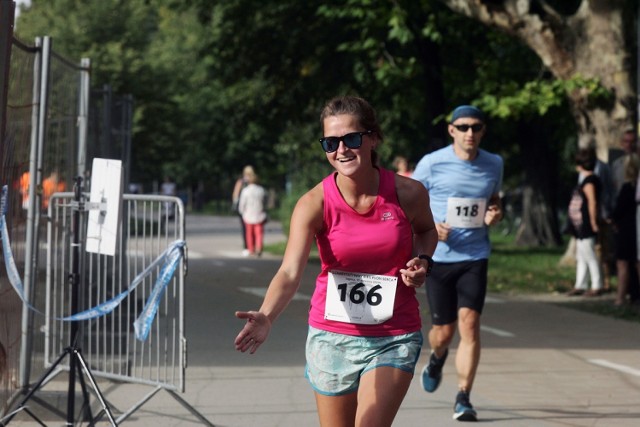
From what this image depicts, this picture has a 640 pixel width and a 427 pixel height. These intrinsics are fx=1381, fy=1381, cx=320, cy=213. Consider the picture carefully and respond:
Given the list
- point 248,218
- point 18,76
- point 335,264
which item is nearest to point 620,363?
point 18,76

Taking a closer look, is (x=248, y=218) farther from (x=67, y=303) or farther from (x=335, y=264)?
(x=335, y=264)

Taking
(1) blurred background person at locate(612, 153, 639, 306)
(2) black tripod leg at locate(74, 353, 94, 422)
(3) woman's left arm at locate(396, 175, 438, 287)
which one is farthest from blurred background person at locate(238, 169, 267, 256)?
(3) woman's left arm at locate(396, 175, 438, 287)

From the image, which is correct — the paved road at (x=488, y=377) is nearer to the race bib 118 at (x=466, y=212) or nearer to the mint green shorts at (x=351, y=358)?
the race bib 118 at (x=466, y=212)

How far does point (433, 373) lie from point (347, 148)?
385cm

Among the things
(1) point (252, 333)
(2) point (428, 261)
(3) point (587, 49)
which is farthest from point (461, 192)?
(3) point (587, 49)

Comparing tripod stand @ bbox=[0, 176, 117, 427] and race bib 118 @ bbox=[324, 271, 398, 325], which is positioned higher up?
race bib 118 @ bbox=[324, 271, 398, 325]

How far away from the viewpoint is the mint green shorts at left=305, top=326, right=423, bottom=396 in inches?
197

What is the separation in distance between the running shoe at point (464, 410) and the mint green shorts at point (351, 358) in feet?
10.0

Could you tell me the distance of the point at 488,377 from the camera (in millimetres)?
10078

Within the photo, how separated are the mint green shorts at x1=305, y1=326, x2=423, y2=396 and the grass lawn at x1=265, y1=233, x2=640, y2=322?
31.5ft

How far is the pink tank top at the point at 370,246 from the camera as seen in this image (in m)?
5.04

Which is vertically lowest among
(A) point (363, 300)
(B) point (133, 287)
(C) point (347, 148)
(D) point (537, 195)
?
(B) point (133, 287)

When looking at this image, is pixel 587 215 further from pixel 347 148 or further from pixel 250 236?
pixel 347 148

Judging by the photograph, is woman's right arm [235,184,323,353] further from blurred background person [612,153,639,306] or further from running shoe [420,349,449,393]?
blurred background person [612,153,639,306]
